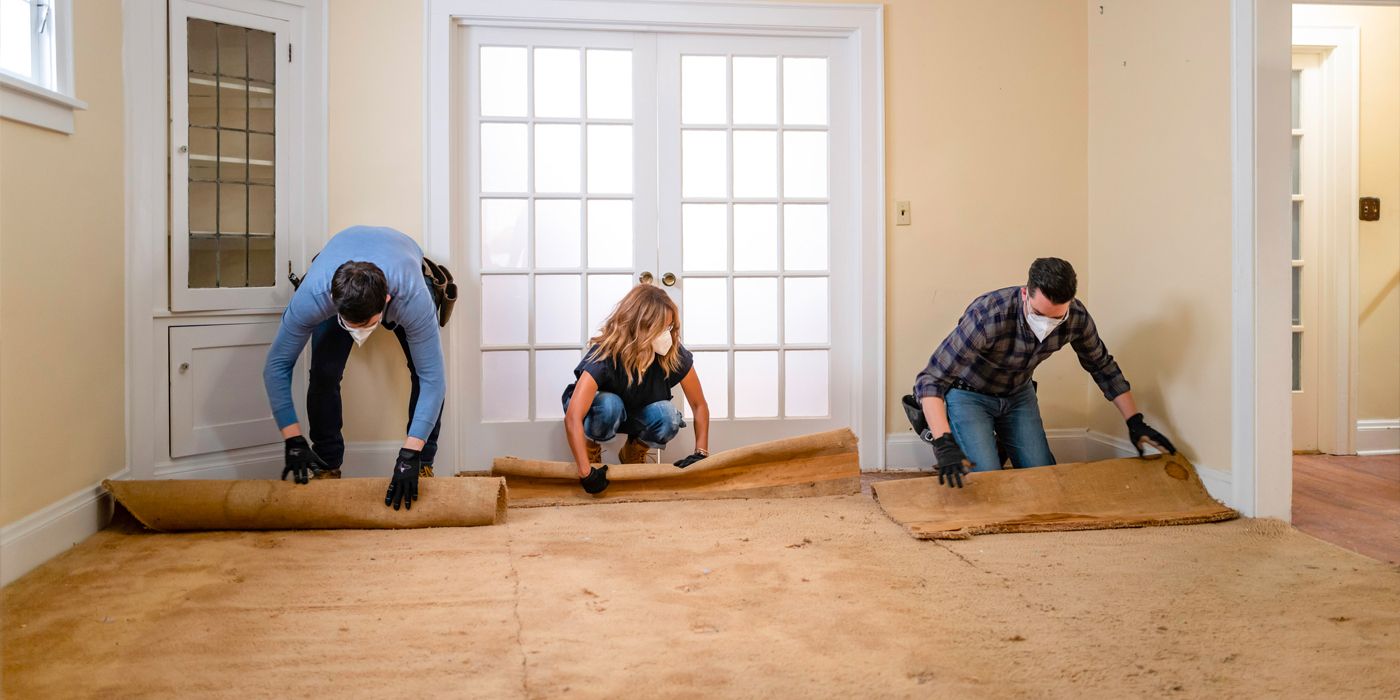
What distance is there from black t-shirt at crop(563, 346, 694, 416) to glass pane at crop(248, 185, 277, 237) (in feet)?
3.96

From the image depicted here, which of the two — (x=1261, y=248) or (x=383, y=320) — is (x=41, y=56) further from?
(x=1261, y=248)

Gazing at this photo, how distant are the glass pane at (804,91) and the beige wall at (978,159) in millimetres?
271

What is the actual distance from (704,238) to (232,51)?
182 centimetres

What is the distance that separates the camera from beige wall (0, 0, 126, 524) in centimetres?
237

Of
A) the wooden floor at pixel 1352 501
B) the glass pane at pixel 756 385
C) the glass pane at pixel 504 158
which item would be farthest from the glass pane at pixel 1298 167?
the glass pane at pixel 504 158

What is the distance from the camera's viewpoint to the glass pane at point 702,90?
3885 millimetres

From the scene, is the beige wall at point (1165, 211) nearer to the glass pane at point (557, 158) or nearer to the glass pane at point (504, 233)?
the glass pane at point (557, 158)

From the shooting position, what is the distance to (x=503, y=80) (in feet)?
12.4

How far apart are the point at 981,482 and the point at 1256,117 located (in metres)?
1.36

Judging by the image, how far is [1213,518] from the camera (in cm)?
296

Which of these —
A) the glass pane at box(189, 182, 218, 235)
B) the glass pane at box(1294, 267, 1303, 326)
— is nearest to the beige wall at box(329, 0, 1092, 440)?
the glass pane at box(1294, 267, 1303, 326)

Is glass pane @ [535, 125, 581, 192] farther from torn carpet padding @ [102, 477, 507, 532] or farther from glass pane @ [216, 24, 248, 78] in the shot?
torn carpet padding @ [102, 477, 507, 532]

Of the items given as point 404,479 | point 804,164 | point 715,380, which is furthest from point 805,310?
point 404,479

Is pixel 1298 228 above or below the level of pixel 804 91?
below
